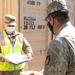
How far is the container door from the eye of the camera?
16.2 ft

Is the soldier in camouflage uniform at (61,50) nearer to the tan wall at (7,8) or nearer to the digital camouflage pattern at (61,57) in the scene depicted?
the digital camouflage pattern at (61,57)

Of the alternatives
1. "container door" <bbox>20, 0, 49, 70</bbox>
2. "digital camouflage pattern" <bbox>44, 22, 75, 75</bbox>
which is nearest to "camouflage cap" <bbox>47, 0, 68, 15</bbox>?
"digital camouflage pattern" <bbox>44, 22, 75, 75</bbox>

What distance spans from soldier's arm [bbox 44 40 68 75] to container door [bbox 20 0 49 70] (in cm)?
312

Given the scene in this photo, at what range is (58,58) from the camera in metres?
1.68

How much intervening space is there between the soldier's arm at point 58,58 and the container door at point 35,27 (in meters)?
3.12

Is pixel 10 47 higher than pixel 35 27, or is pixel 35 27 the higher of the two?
pixel 35 27

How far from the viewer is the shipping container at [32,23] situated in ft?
15.0

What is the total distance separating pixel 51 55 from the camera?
1703 millimetres

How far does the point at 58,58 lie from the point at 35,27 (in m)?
3.59

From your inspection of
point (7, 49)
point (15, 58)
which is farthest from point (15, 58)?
point (7, 49)

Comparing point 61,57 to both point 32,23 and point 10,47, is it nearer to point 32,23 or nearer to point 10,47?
point 10,47

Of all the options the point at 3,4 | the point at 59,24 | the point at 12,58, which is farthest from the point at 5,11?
the point at 59,24

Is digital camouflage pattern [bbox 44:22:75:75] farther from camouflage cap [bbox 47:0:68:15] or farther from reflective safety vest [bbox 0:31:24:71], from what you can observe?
reflective safety vest [bbox 0:31:24:71]

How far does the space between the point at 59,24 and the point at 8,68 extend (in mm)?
1927
